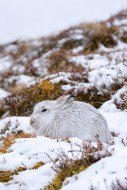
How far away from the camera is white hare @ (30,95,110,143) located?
21.9ft

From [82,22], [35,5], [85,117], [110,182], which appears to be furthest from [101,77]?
[35,5]

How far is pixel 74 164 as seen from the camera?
491cm

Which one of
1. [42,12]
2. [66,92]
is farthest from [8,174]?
[42,12]

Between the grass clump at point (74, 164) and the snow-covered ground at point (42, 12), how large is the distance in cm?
3305

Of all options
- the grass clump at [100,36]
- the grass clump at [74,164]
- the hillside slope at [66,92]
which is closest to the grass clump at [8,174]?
the hillside slope at [66,92]

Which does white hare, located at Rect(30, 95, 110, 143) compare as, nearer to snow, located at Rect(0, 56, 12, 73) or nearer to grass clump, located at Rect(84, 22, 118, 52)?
grass clump, located at Rect(84, 22, 118, 52)

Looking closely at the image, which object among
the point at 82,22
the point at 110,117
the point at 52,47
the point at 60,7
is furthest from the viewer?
the point at 60,7

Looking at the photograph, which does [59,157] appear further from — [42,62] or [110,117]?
[42,62]

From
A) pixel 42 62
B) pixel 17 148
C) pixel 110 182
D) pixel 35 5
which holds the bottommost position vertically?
pixel 35 5

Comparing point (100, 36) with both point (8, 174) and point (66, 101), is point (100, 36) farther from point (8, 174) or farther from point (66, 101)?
point (8, 174)

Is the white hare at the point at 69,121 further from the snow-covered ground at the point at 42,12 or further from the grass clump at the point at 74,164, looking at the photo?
the snow-covered ground at the point at 42,12

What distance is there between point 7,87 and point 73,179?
920cm

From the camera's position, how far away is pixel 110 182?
429cm

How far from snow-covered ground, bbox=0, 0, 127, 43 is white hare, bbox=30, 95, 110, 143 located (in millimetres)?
30527
